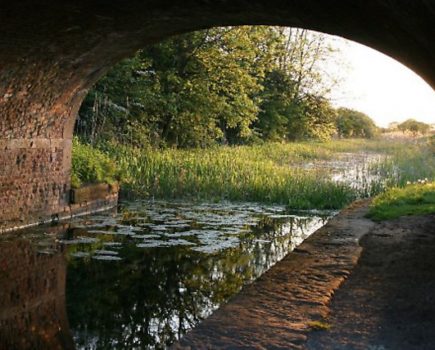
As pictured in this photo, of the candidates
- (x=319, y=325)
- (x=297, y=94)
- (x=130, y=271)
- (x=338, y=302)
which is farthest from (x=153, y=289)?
(x=297, y=94)

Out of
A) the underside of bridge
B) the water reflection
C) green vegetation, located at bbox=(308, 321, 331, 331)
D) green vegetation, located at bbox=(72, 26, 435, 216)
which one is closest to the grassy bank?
green vegetation, located at bbox=(72, 26, 435, 216)

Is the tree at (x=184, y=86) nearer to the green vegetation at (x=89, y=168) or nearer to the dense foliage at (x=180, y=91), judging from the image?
the dense foliage at (x=180, y=91)

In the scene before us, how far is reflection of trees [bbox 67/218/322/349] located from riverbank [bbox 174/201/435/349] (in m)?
0.60

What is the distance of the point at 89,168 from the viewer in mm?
11516

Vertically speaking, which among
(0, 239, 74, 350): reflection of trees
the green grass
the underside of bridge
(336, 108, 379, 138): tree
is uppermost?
(336, 108, 379, 138): tree

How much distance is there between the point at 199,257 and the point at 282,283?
2248 millimetres

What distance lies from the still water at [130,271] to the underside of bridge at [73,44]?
35.6 inches

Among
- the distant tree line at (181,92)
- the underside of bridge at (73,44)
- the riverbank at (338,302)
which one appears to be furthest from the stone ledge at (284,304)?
the distant tree line at (181,92)

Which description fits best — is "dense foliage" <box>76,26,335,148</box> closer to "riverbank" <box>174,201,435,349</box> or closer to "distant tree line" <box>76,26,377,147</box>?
"distant tree line" <box>76,26,377,147</box>

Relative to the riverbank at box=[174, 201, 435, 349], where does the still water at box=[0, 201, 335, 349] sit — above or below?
below

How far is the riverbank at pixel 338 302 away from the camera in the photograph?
12.9ft

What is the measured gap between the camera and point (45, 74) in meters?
8.93

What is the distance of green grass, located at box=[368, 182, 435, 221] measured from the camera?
29.2ft

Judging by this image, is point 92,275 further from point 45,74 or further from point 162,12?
point 45,74
